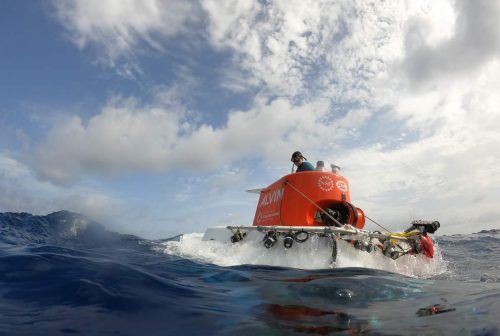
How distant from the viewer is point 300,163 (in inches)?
520

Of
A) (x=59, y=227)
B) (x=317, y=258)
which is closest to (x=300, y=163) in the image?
(x=317, y=258)

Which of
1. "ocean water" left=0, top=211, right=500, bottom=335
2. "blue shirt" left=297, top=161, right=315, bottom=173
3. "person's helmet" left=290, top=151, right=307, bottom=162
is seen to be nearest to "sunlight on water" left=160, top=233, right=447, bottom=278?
"ocean water" left=0, top=211, right=500, bottom=335

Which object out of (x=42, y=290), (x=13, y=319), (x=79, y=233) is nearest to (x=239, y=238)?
(x=42, y=290)

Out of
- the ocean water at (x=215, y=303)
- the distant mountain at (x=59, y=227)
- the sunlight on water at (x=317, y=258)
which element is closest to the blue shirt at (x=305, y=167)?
the sunlight on water at (x=317, y=258)

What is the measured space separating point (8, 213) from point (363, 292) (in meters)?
32.2

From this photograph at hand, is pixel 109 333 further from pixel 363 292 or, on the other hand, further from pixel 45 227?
pixel 45 227

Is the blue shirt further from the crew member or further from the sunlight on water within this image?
the sunlight on water

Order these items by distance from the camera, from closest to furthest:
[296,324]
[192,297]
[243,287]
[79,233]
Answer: [296,324] → [192,297] → [243,287] → [79,233]

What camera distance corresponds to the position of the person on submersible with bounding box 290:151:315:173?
1281 centimetres

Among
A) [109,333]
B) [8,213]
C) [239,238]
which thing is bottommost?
[109,333]

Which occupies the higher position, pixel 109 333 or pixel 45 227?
pixel 45 227

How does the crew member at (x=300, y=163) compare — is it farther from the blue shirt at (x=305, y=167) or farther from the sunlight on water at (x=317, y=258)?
the sunlight on water at (x=317, y=258)

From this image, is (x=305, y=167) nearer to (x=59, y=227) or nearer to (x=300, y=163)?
(x=300, y=163)

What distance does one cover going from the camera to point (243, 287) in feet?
20.4
